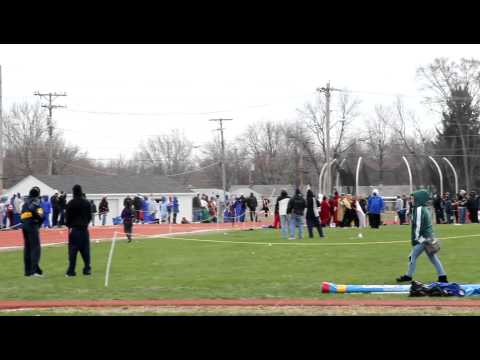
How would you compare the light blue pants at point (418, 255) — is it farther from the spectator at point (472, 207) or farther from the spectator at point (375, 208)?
the spectator at point (472, 207)

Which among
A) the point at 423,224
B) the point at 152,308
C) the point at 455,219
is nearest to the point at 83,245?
the point at 152,308

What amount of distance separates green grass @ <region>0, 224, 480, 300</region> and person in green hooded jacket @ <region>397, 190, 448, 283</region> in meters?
0.85

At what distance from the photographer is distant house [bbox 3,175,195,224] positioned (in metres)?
55.4

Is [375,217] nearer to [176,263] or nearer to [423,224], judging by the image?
[176,263]

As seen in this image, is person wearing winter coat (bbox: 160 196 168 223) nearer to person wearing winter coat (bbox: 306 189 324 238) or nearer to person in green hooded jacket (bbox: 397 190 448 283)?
person wearing winter coat (bbox: 306 189 324 238)

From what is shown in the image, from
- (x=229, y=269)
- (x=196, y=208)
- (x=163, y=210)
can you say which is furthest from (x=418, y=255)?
(x=196, y=208)

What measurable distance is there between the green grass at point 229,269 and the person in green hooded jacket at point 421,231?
85 centimetres

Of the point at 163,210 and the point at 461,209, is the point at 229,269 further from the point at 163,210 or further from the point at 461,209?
the point at 163,210

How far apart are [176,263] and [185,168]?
8375cm

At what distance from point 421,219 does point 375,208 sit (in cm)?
2042

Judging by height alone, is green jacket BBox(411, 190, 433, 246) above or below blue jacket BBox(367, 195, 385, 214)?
below

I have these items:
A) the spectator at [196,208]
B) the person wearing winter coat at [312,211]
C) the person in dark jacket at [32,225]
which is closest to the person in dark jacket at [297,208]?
the person wearing winter coat at [312,211]

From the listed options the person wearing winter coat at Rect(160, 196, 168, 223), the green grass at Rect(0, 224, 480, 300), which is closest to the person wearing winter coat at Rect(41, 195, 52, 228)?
the person wearing winter coat at Rect(160, 196, 168, 223)

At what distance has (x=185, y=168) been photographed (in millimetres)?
102000
